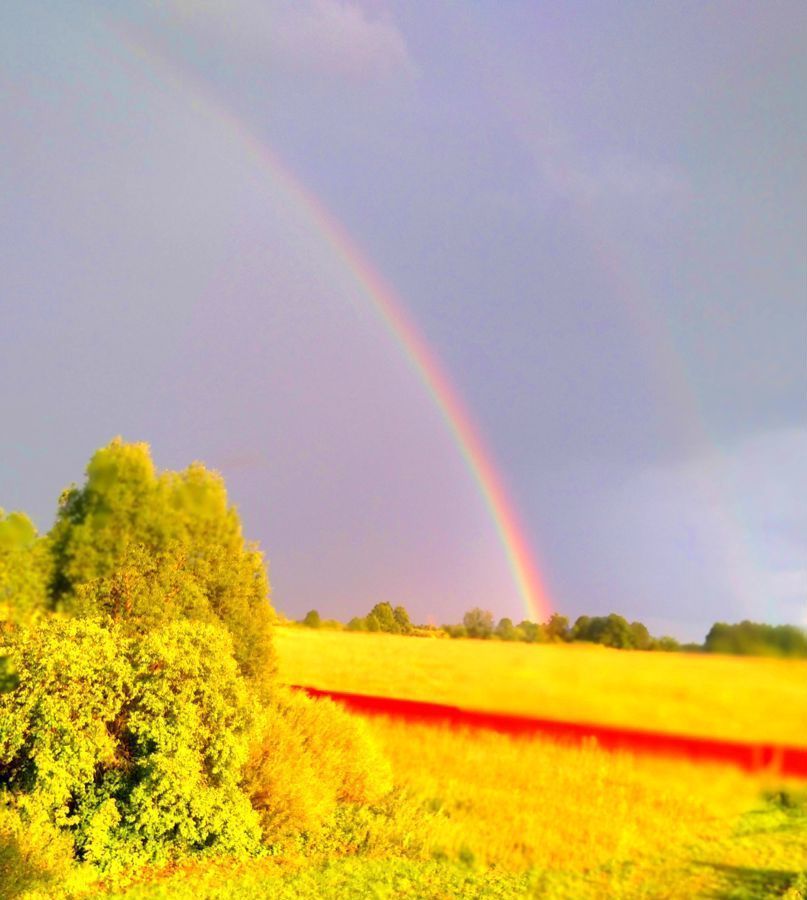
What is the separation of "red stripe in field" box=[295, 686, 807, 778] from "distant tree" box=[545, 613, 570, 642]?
3.40 metres

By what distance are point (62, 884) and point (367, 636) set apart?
18.3 metres

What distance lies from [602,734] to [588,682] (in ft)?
6.95

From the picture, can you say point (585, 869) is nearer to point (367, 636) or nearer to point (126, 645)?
point (126, 645)

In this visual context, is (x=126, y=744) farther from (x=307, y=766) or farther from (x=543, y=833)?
(x=543, y=833)

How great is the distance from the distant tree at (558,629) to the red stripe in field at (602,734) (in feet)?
11.2

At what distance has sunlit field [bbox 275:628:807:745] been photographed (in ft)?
46.2

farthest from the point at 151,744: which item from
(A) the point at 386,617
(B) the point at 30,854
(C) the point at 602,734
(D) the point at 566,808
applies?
(A) the point at 386,617

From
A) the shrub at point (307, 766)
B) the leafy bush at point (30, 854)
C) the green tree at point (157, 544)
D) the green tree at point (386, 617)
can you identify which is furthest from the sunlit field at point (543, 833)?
the green tree at point (386, 617)

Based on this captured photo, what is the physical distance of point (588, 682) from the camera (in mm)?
16547

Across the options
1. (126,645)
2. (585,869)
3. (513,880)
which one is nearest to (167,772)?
(126,645)

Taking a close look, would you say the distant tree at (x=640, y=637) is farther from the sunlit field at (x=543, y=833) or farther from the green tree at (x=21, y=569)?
the green tree at (x=21, y=569)

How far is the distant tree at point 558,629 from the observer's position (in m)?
21.6

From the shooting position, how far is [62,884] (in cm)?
1039

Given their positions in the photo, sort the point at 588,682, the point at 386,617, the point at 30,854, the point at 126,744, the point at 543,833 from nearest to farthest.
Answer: the point at 30,854 < the point at 126,744 < the point at 543,833 < the point at 588,682 < the point at 386,617
